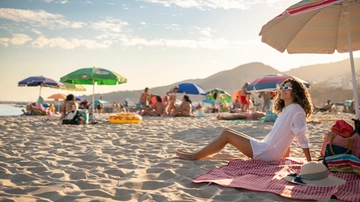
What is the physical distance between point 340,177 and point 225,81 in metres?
102

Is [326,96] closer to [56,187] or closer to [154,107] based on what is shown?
[154,107]

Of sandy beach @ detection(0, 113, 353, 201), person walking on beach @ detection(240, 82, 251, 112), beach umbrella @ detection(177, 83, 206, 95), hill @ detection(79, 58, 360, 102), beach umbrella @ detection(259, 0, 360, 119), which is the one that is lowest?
sandy beach @ detection(0, 113, 353, 201)

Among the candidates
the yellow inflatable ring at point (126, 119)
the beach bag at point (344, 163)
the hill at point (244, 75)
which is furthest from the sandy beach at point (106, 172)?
the hill at point (244, 75)

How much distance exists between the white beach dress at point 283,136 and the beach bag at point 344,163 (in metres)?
0.33

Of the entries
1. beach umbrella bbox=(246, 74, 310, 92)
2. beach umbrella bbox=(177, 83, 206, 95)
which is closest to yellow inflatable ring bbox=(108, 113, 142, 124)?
beach umbrella bbox=(246, 74, 310, 92)

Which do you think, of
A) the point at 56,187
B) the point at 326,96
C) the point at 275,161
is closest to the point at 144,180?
the point at 56,187

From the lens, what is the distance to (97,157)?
144 inches

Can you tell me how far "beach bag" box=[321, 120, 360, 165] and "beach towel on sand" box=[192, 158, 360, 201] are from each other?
0.21m

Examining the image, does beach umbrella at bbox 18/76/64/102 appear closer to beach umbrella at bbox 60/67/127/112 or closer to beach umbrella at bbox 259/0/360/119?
beach umbrella at bbox 60/67/127/112

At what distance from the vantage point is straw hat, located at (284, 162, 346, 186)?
7.34ft

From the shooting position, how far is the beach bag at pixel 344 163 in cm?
245

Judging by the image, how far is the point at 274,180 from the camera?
2434 millimetres

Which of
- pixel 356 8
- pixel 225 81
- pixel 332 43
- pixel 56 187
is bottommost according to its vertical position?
pixel 56 187

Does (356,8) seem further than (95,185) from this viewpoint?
Yes
